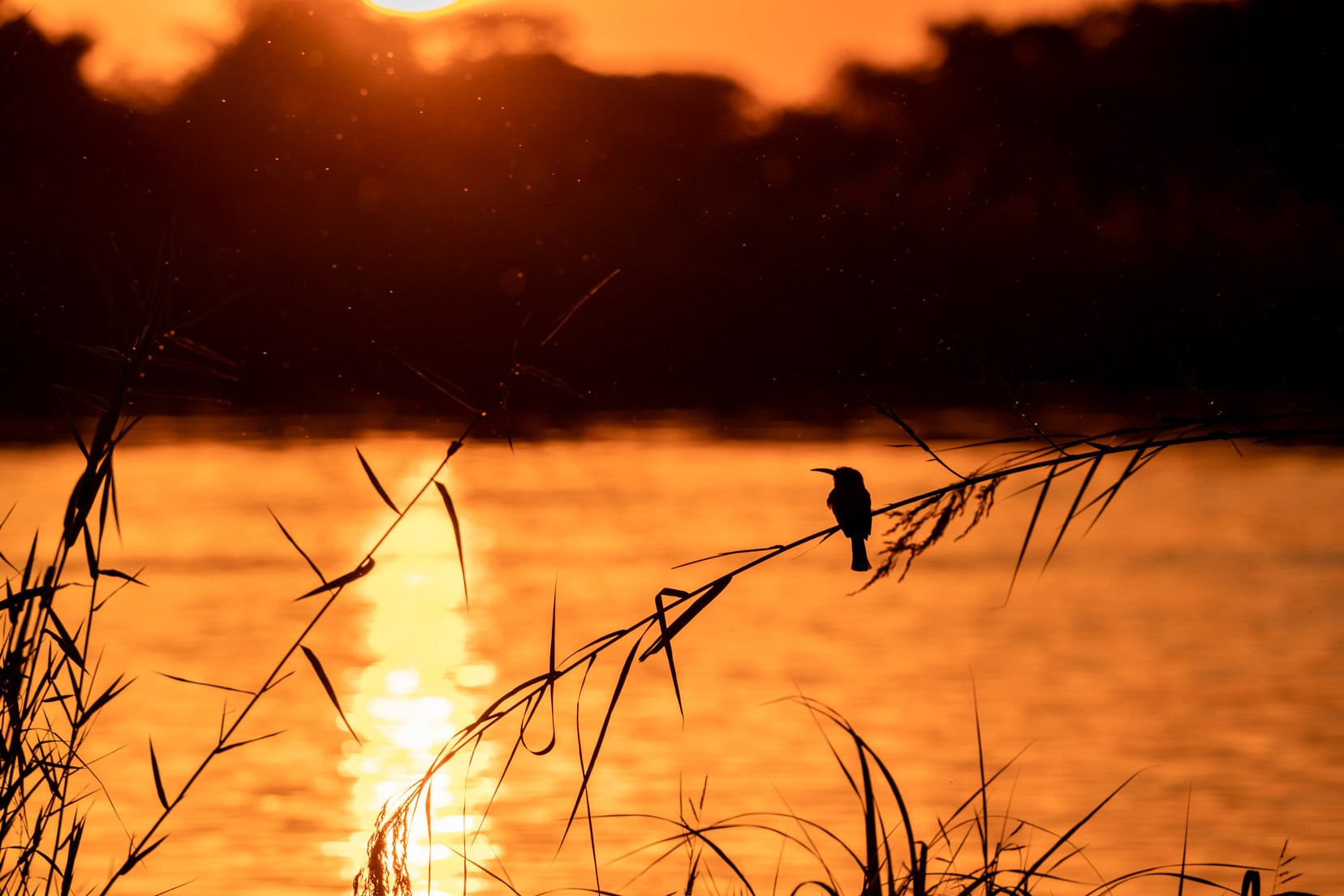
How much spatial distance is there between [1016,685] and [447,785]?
409 cm

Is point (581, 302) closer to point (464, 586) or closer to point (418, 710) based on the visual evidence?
point (464, 586)

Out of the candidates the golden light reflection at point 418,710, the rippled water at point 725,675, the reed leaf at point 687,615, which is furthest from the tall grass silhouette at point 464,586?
the golden light reflection at point 418,710

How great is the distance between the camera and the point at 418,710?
10531 millimetres

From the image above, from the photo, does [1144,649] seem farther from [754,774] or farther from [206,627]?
[206,627]

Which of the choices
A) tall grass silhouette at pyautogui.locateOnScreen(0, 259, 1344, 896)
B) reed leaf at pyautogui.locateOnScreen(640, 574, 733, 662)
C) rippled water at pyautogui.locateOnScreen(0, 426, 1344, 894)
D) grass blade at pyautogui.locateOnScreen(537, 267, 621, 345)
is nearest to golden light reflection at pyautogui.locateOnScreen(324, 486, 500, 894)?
rippled water at pyautogui.locateOnScreen(0, 426, 1344, 894)

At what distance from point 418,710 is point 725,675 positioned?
2.13 metres


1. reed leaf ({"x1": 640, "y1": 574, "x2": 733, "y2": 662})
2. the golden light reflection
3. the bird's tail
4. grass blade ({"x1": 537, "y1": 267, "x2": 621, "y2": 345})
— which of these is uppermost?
the golden light reflection

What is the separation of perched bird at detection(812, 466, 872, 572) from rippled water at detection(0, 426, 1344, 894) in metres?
0.82

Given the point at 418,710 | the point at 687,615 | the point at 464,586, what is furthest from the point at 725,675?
the point at 687,615

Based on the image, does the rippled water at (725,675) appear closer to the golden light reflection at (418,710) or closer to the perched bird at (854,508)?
the golden light reflection at (418,710)

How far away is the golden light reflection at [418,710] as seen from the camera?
749 centimetres

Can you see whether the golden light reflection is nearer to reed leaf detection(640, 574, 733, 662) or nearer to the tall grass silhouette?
the tall grass silhouette

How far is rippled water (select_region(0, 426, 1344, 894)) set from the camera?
766cm

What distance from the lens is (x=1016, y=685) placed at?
10820 mm
